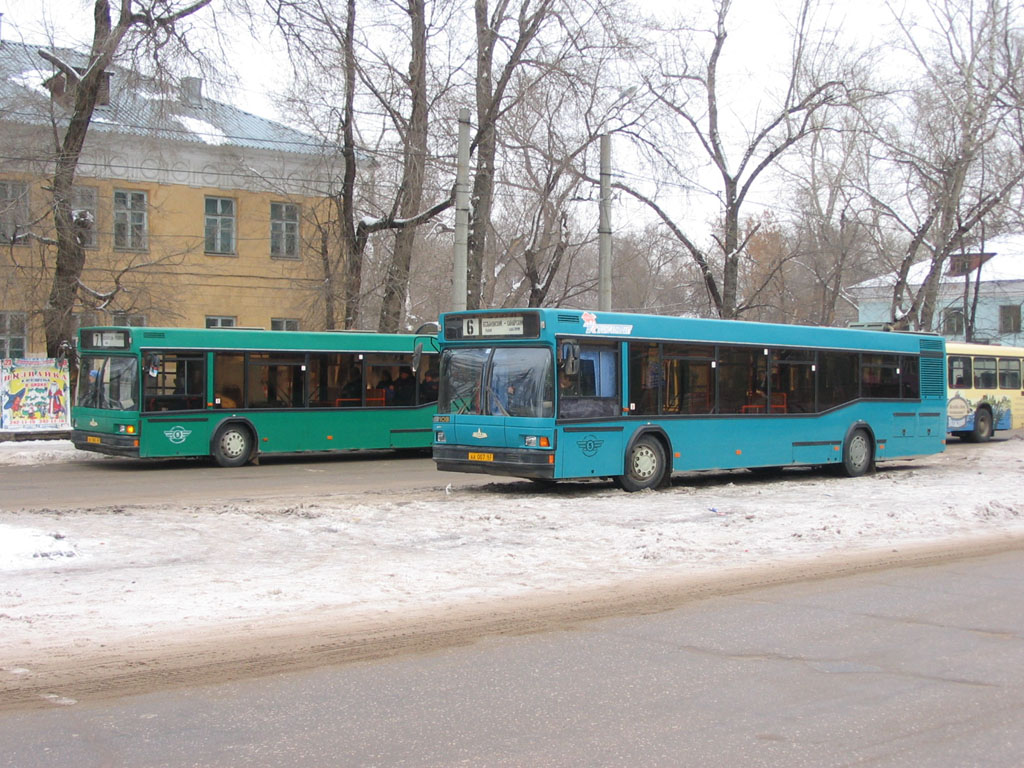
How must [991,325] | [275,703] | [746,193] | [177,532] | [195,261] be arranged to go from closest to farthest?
[275,703] < [177,532] < [746,193] < [195,261] < [991,325]

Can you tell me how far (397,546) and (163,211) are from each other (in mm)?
28162

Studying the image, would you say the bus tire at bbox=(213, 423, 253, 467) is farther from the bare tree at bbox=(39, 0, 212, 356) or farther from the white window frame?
the white window frame

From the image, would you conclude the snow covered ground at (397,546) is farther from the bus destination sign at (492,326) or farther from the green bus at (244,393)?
the green bus at (244,393)

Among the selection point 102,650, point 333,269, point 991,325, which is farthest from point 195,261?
point 991,325

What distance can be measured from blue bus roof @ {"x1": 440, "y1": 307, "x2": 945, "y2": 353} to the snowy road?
244cm

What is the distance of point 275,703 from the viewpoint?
573 cm

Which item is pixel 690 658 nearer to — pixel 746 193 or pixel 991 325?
pixel 746 193

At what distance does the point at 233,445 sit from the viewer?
21.2m

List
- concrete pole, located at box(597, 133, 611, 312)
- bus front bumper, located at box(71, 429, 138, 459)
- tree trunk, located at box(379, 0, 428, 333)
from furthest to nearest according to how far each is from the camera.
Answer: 1. tree trunk, located at box(379, 0, 428, 333)
2. concrete pole, located at box(597, 133, 611, 312)
3. bus front bumper, located at box(71, 429, 138, 459)

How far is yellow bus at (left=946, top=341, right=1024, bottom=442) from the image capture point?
31828 mm

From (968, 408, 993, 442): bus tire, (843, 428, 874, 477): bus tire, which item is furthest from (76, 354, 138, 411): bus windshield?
(968, 408, 993, 442): bus tire

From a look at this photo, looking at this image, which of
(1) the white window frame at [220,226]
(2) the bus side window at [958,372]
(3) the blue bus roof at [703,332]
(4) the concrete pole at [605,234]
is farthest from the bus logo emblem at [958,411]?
(1) the white window frame at [220,226]

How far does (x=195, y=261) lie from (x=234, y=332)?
17.1m

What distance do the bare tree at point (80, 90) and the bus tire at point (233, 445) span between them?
8.66m
